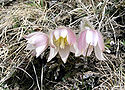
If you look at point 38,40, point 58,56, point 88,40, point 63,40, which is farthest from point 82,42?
point 58,56

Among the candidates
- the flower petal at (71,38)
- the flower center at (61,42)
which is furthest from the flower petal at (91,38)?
the flower center at (61,42)

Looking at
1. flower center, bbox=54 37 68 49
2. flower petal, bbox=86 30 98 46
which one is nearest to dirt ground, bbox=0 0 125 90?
flower center, bbox=54 37 68 49

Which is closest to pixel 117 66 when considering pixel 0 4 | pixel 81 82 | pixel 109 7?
pixel 81 82

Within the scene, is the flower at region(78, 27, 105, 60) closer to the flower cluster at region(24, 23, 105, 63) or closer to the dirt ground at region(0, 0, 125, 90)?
the flower cluster at region(24, 23, 105, 63)

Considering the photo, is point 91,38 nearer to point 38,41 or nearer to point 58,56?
point 38,41

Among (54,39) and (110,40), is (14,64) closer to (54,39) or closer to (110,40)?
(54,39)

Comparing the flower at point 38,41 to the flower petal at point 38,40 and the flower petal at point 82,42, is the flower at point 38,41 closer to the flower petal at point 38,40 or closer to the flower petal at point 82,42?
the flower petal at point 38,40
